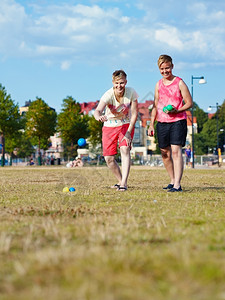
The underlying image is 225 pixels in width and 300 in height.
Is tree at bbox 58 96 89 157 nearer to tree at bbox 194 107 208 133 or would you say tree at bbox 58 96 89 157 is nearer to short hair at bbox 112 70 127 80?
short hair at bbox 112 70 127 80

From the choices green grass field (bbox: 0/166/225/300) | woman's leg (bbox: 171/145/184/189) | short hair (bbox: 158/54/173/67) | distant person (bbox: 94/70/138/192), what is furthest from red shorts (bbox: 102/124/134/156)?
green grass field (bbox: 0/166/225/300)

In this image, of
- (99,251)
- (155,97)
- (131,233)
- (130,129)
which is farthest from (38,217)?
(155,97)

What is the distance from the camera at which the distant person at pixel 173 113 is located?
627cm

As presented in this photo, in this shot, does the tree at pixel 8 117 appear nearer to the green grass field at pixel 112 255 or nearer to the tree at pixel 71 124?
the tree at pixel 71 124

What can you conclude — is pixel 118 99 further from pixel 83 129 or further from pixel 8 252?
pixel 83 129

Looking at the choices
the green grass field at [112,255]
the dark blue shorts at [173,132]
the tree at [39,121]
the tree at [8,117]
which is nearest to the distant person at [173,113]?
the dark blue shorts at [173,132]

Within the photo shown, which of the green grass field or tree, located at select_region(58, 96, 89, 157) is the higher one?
tree, located at select_region(58, 96, 89, 157)

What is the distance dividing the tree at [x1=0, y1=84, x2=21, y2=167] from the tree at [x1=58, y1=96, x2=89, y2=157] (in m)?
7.64

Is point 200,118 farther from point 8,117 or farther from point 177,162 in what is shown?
point 177,162

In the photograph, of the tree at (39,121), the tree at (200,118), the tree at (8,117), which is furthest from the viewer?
the tree at (200,118)

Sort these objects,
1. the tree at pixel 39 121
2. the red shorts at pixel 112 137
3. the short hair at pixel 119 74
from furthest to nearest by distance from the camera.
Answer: the tree at pixel 39 121, the red shorts at pixel 112 137, the short hair at pixel 119 74

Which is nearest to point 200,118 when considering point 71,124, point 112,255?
point 71,124

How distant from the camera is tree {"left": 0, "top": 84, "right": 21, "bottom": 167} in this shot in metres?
36.4

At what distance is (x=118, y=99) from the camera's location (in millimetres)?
6453
